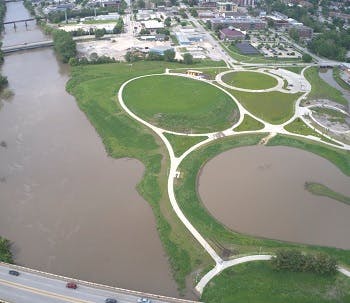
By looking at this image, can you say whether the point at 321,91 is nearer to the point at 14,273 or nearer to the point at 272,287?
the point at 272,287

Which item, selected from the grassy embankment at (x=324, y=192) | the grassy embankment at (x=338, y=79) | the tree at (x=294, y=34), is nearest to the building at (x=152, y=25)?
the tree at (x=294, y=34)

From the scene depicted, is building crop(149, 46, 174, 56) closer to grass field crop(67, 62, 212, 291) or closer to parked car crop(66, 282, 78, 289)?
grass field crop(67, 62, 212, 291)

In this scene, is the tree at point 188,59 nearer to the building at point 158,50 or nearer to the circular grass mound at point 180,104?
the building at point 158,50

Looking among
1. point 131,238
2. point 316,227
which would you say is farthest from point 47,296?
point 316,227

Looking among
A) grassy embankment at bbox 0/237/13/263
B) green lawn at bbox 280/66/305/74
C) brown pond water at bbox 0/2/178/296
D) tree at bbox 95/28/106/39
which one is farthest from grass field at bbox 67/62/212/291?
green lawn at bbox 280/66/305/74

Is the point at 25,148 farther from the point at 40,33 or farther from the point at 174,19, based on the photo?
the point at 174,19

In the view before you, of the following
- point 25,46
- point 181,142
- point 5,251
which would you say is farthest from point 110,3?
point 5,251
